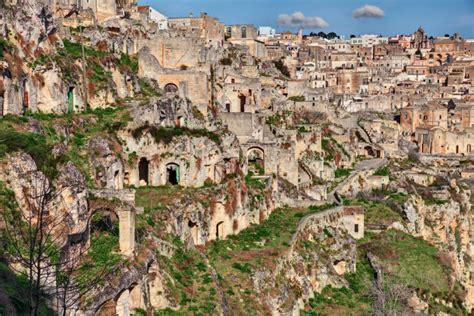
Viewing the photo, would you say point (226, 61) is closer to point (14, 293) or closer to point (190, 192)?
point (190, 192)

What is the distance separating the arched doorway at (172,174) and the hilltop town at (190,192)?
0.12m

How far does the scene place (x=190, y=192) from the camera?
116 feet

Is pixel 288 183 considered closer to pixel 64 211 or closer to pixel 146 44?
pixel 146 44

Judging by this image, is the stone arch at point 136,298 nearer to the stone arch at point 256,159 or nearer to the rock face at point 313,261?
the rock face at point 313,261

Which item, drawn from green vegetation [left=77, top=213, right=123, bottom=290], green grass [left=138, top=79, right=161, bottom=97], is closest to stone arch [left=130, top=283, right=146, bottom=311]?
green vegetation [left=77, top=213, right=123, bottom=290]

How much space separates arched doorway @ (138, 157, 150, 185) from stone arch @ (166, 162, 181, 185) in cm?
110

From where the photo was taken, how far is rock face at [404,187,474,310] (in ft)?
158

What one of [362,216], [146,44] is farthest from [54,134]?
[362,216]

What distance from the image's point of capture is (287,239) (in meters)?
37.3

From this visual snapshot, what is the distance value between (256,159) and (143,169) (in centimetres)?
1106

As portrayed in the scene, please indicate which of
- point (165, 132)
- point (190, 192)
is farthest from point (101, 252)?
point (165, 132)

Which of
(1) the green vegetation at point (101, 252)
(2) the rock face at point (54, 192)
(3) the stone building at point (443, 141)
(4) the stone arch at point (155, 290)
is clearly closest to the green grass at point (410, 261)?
(4) the stone arch at point (155, 290)

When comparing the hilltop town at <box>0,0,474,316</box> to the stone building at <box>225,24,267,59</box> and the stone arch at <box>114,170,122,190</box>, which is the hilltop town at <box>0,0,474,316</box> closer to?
the stone arch at <box>114,170,122,190</box>

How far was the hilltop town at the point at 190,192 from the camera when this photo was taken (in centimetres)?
2519
